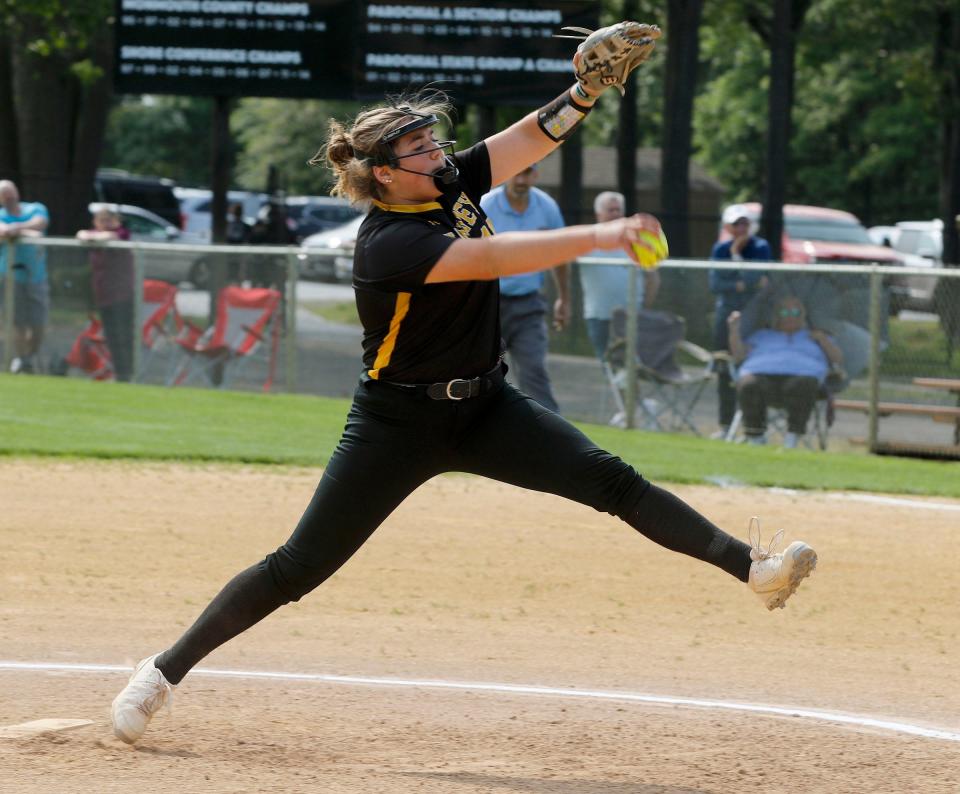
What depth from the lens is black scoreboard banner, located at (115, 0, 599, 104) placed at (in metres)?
17.6

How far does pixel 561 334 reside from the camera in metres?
15.2

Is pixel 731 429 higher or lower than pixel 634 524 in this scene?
lower

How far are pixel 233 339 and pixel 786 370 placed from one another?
5801 millimetres

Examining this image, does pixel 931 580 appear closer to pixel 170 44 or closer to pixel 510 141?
pixel 510 141

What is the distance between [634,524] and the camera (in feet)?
17.3

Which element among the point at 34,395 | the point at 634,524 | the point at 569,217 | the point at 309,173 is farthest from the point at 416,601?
the point at 309,173

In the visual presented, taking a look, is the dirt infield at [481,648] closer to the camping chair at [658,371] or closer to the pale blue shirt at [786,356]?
the pale blue shirt at [786,356]

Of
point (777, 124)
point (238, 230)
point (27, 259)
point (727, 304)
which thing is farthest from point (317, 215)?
point (727, 304)

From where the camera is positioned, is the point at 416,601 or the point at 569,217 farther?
the point at 569,217

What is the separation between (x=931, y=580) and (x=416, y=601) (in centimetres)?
277

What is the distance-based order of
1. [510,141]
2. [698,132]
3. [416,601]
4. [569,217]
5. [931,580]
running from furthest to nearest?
[698,132] < [569,217] < [931,580] < [416,601] < [510,141]

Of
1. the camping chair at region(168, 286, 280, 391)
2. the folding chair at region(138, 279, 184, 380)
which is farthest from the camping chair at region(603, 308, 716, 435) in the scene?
the folding chair at region(138, 279, 184, 380)

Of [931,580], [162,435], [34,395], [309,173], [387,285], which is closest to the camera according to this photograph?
[387,285]

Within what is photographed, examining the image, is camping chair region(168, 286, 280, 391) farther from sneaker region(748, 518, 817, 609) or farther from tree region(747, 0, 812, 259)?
sneaker region(748, 518, 817, 609)
